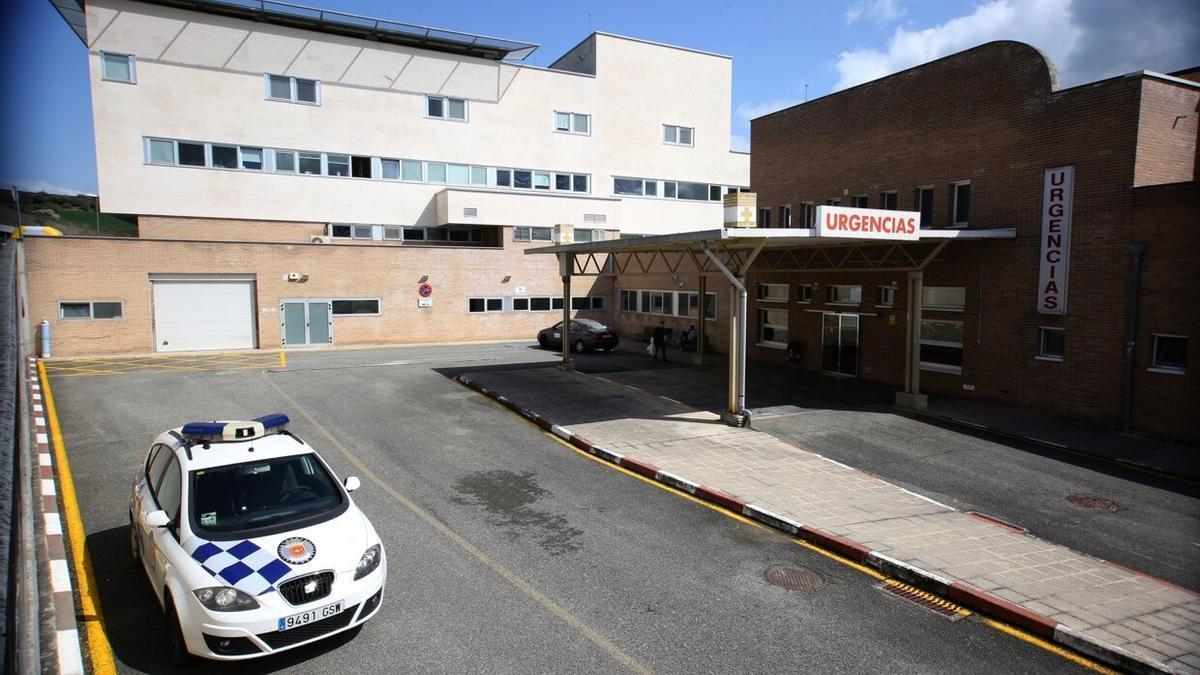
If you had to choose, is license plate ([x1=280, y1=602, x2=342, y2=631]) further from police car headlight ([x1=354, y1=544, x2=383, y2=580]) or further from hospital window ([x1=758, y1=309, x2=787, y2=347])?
hospital window ([x1=758, y1=309, x2=787, y2=347])

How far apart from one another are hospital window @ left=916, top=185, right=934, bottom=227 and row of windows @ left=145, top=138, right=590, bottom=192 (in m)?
19.9

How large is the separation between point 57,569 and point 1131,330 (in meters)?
18.7

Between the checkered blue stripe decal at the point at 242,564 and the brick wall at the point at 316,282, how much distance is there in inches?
950

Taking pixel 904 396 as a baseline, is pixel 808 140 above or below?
above

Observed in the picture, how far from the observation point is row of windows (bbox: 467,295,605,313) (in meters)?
32.6

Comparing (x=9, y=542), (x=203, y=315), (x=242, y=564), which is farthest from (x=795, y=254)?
(x=9, y=542)

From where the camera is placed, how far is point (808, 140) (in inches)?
943

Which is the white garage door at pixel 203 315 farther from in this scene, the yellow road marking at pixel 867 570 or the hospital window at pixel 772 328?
the hospital window at pixel 772 328

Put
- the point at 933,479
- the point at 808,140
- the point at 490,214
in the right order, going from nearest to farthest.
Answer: the point at 933,479, the point at 808,140, the point at 490,214

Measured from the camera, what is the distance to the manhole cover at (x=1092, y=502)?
10.9 metres

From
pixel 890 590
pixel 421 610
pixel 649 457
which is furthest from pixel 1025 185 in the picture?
pixel 421 610

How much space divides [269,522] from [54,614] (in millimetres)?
2147

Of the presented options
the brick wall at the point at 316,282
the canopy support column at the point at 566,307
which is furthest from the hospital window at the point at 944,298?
the brick wall at the point at 316,282

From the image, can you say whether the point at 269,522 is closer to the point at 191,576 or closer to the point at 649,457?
the point at 191,576
